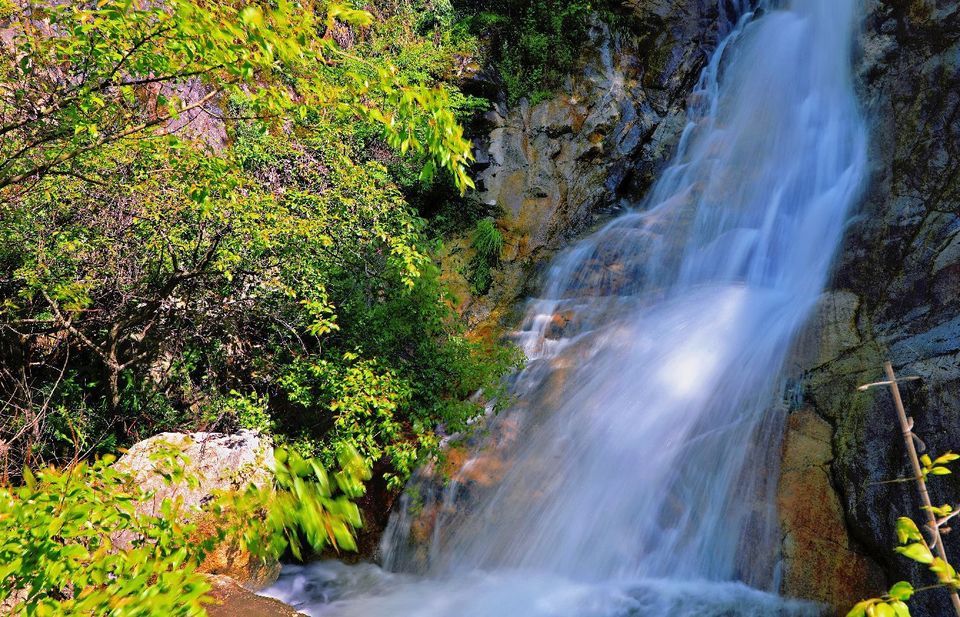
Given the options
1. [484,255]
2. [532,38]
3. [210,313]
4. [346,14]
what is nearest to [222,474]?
[210,313]

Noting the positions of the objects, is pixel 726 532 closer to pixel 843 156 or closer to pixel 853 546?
pixel 853 546

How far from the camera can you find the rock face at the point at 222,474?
189 inches

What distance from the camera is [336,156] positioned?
7.26 metres

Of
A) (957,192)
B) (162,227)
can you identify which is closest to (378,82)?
(162,227)

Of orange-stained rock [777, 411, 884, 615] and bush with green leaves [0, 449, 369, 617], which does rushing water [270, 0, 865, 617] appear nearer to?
orange-stained rock [777, 411, 884, 615]

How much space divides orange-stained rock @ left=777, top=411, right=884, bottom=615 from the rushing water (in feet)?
0.45

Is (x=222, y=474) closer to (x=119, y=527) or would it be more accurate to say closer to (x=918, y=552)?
(x=119, y=527)

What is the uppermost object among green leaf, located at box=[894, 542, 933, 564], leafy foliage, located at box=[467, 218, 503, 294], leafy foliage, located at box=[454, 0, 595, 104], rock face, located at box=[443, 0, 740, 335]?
leafy foliage, located at box=[454, 0, 595, 104]

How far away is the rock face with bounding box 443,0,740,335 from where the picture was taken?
9.95m

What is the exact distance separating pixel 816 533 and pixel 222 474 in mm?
5325

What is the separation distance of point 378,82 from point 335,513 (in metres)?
1.74

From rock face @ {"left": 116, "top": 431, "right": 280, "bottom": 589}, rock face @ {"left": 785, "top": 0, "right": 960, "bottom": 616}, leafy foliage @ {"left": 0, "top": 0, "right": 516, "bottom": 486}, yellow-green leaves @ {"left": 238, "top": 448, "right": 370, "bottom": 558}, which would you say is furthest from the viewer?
leafy foliage @ {"left": 0, "top": 0, "right": 516, "bottom": 486}

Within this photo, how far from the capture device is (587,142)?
35.4 ft

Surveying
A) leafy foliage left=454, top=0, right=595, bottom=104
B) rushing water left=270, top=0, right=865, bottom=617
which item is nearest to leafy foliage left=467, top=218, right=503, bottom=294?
rushing water left=270, top=0, right=865, bottom=617
